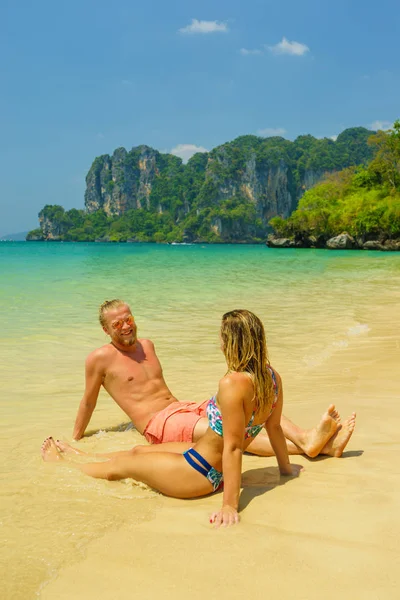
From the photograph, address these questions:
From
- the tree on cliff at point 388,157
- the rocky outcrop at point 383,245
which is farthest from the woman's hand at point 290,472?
the tree on cliff at point 388,157

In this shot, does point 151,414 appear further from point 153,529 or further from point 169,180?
point 169,180

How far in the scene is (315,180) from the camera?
180 m

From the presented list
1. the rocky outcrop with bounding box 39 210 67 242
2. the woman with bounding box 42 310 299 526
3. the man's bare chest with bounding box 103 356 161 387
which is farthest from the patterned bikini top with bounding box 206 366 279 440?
the rocky outcrop with bounding box 39 210 67 242

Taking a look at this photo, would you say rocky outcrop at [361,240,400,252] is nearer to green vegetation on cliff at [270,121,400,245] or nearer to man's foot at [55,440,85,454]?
green vegetation on cliff at [270,121,400,245]

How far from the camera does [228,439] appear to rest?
2.89 metres

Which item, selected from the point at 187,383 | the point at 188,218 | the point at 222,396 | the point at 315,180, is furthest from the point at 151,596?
the point at 315,180

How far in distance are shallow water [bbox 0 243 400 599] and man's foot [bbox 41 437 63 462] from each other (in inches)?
2.9

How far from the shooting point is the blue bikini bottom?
3.08m

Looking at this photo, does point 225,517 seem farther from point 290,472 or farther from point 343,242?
point 343,242

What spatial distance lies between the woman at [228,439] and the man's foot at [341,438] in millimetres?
390

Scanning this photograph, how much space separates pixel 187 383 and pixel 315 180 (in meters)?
182

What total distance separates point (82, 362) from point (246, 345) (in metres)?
4.68

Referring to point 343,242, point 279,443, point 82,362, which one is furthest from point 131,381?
point 343,242

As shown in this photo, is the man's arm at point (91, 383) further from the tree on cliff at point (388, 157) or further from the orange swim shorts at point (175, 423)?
the tree on cliff at point (388, 157)
